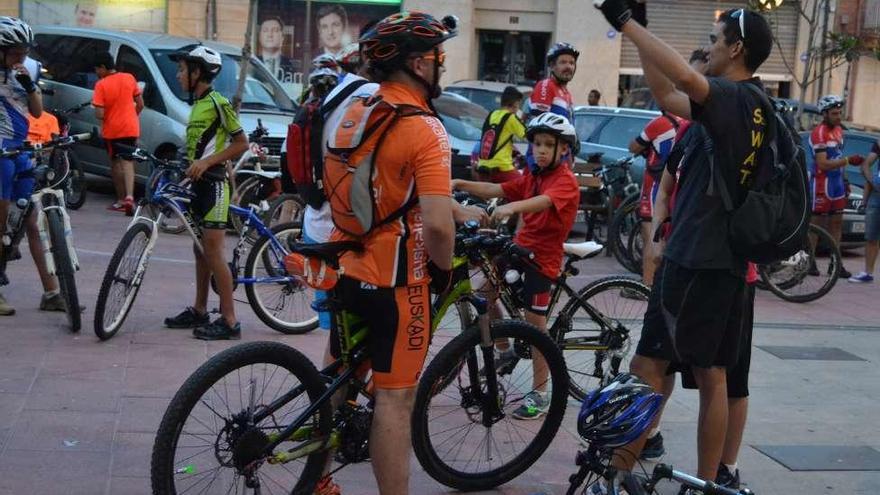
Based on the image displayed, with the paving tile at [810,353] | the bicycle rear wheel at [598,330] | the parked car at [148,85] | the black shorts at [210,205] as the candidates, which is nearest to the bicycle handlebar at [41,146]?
the black shorts at [210,205]

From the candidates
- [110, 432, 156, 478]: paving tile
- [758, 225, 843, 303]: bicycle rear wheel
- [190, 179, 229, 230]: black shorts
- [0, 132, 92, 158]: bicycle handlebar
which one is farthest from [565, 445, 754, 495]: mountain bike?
[758, 225, 843, 303]: bicycle rear wheel

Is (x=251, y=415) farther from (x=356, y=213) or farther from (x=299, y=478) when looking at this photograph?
(x=356, y=213)

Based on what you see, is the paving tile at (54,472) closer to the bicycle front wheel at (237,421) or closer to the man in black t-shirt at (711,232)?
the bicycle front wheel at (237,421)

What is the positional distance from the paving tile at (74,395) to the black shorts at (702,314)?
2.87 metres

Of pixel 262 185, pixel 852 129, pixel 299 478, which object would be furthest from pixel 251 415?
pixel 852 129

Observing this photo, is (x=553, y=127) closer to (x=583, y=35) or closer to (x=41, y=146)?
(x=41, y=146)

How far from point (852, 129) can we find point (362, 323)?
13.4 meters

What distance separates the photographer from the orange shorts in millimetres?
4387

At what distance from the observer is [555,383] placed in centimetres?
558

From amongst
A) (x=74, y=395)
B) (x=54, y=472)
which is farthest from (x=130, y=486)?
(x=74, y=395)

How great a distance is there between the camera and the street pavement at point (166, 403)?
5426 mm

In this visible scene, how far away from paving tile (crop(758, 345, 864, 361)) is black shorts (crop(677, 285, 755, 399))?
353 centimetres

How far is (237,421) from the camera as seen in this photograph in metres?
4.38

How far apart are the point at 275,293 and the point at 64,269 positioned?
1375 mm
